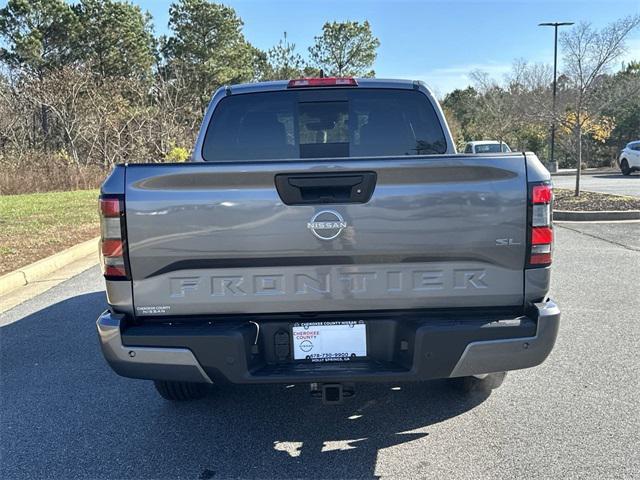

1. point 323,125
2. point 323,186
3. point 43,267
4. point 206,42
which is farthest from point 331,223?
point 206,42

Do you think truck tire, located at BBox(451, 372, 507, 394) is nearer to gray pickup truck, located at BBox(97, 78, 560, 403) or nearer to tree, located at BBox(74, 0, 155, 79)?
gray pickup truck, located at BBox(97, 78, 560, 403)

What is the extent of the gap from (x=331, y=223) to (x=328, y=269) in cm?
22

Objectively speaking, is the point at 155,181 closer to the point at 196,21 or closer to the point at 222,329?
the point at 222,329

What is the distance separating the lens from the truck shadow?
2986mm

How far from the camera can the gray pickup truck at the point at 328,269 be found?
2660mm

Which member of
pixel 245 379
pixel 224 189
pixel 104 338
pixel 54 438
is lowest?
pixel 54 438

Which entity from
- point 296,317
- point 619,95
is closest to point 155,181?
point 296,317

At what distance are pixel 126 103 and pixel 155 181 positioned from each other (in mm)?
23619

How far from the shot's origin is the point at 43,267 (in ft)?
25.1

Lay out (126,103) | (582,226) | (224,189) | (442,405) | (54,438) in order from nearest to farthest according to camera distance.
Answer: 1. (224,189)
2. (54,438)
3. (442,405)
4. (582,226)
5. (126,103)

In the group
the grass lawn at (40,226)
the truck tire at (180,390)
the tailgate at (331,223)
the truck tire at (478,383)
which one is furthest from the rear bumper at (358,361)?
the grass lawn at (40,226)

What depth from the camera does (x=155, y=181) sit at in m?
2.66

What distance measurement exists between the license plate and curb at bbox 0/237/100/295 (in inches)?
209

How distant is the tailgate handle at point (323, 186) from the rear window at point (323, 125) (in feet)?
4.04
